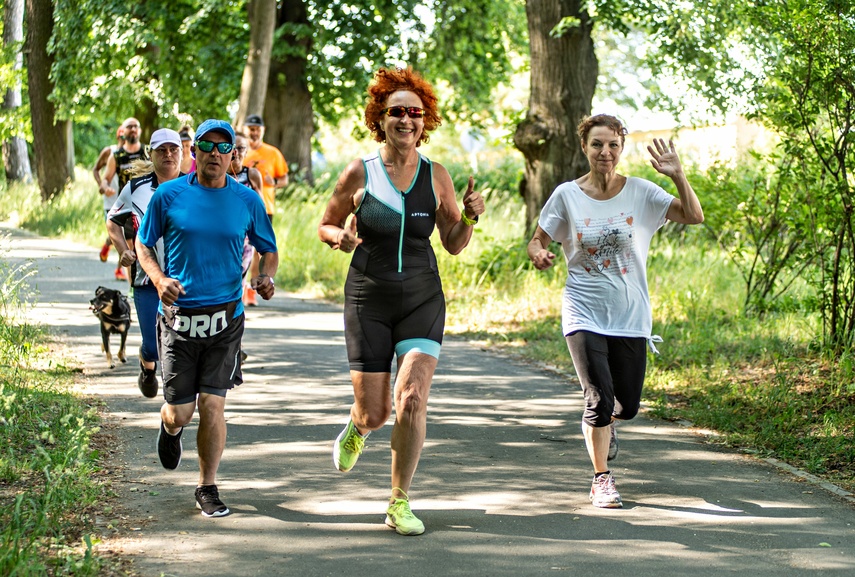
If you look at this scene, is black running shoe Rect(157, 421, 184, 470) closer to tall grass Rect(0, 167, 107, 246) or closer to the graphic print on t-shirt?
the graphic print on t-shirt

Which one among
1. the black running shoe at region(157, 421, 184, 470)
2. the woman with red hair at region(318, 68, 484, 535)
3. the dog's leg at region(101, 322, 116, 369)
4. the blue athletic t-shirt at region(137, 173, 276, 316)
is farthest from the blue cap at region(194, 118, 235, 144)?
the dog's leg at region(101, 322, 116, 369)

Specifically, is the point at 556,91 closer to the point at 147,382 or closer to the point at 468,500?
the point at 147,382

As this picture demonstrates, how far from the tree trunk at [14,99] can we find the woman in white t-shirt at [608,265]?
27.5 m

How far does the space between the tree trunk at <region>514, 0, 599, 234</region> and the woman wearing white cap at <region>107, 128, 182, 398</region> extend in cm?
784

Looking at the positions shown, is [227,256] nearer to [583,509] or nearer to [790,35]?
[583,509]

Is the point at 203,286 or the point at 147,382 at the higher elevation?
the point at 203,286

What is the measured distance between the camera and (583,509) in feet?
20.3

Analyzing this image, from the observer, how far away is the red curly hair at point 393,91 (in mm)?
6027

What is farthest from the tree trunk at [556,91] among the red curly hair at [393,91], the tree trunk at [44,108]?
the tree trunk at [44,108]

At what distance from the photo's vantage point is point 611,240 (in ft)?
21.1

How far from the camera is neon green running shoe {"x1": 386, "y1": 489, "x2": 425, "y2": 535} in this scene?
18.4ft

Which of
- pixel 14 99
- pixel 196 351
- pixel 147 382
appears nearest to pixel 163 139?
pixel 147 382

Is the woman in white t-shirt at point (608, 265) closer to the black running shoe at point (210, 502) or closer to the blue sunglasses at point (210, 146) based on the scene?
the blue sunglasses at point (210, 146)

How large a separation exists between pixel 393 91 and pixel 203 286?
1.38m
